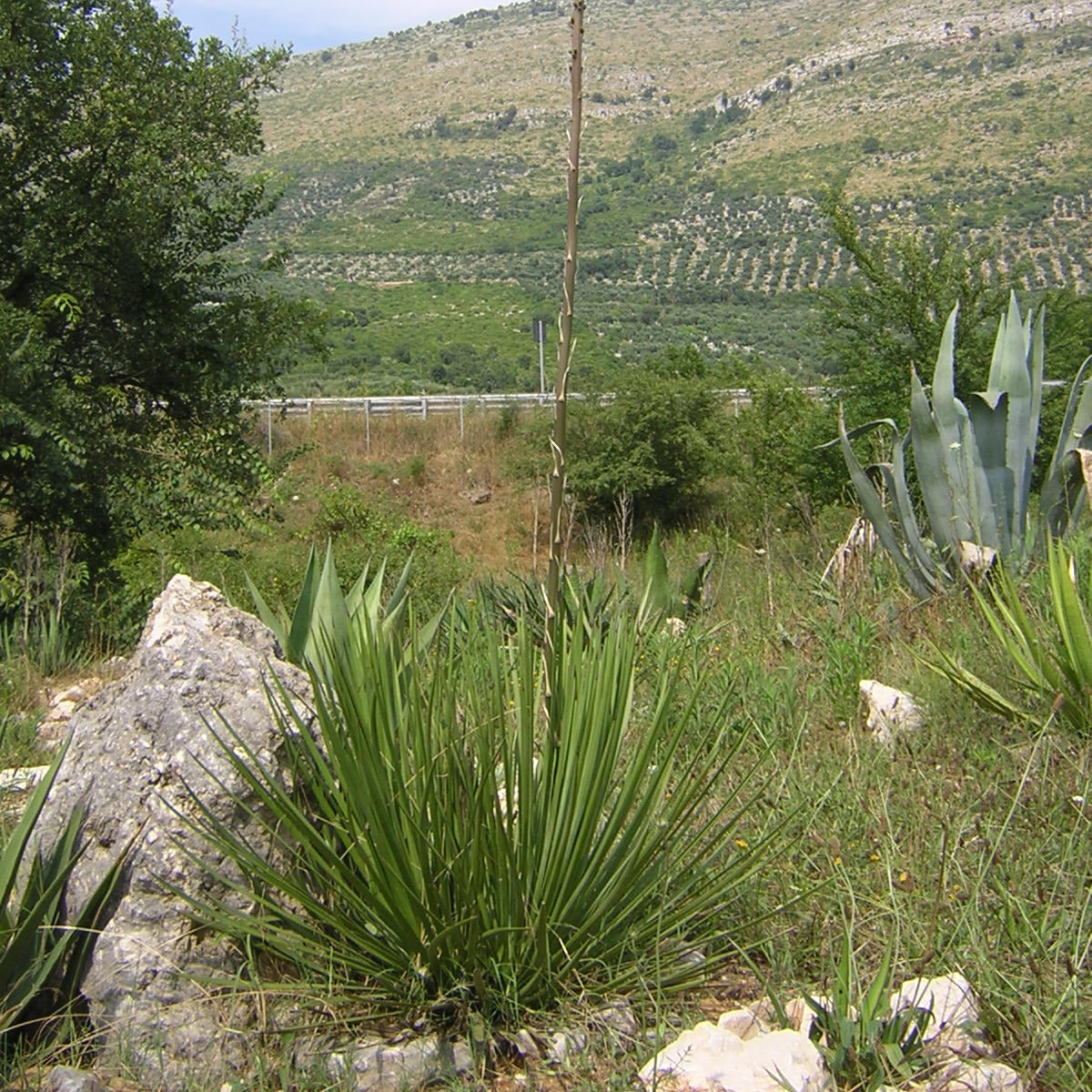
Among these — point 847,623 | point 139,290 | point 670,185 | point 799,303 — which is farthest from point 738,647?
point 670,185

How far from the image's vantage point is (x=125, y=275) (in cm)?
912

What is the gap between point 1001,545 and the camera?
20.6ft

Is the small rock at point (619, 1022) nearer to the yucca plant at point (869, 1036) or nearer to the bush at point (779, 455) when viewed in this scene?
the yucca plant at point (869, 1036)

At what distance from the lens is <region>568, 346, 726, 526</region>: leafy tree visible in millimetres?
19703

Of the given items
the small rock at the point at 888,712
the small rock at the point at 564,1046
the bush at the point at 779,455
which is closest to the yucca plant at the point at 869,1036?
the small rock at the point at 564,1046

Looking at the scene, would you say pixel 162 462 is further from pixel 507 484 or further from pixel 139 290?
pixel 507 484

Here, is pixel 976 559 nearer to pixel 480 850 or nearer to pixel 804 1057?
pixel 804 1057

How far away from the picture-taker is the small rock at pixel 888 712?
3959mm

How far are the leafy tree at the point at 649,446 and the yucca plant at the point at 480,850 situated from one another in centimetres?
1688

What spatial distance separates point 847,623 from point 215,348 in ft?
19.6

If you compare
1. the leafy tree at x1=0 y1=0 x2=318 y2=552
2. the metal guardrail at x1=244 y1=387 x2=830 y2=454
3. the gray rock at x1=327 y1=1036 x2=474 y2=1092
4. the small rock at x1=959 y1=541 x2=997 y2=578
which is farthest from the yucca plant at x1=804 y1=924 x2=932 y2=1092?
the metal guardrail at x1=244 y1=387 x2=830 y2=454

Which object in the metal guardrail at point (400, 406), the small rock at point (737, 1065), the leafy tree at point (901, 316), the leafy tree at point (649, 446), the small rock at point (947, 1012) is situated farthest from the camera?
the metal guardrail at point (400, 406)

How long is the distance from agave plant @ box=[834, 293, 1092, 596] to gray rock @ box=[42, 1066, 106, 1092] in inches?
189

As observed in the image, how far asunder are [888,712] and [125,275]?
7.15 m
